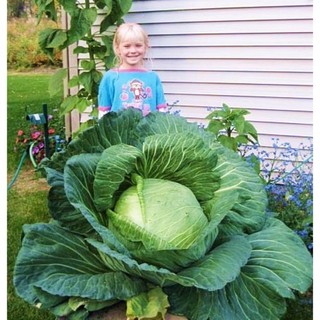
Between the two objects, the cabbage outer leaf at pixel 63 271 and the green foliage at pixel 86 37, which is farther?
the green foliage at pixel 86 37

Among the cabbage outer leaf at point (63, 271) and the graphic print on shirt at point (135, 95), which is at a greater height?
the graphic print on shirt at point (135, 95)

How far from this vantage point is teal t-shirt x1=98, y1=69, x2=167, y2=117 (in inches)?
138

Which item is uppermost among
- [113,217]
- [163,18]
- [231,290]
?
[163,18]

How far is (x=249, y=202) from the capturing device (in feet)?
6.55

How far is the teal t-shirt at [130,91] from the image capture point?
3.51m

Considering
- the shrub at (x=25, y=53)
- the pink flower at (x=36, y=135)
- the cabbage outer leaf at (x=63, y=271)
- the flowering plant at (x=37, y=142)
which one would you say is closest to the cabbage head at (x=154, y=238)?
the cabbage outer leaf at (x=63, y=271)

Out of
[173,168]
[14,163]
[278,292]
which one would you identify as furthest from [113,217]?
[14,163]

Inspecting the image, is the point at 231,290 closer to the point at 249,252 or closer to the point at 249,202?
the point at 249,252

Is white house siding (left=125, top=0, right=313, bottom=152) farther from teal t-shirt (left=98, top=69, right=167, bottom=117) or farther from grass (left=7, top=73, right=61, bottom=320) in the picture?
grass (left=7, top=73, right=61, bottom=320)

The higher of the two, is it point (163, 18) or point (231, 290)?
point (163, 18)

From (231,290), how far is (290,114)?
2.95 m

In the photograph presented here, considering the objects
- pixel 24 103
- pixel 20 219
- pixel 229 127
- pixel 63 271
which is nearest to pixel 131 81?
pixel 229 127

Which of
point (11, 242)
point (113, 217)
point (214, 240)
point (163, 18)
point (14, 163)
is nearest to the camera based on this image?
point (113, 217)

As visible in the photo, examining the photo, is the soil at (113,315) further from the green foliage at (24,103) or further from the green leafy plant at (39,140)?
the green leafy plant at (39,140)
